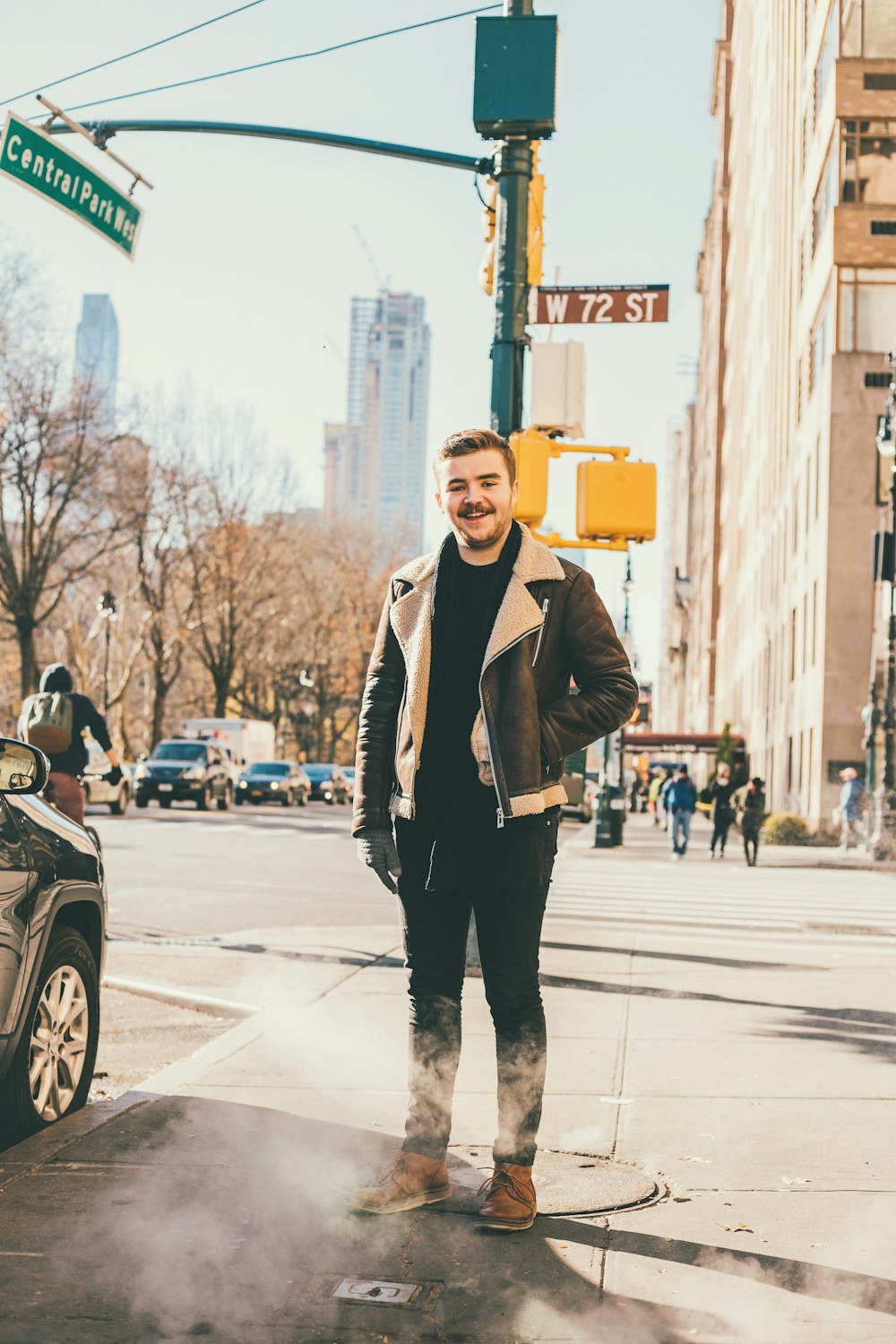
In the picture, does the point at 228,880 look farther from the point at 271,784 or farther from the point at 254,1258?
the point at 271,784

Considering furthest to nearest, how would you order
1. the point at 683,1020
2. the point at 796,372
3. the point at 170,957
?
the point at 796,372 < the point at 170,957 < the point at 683,1020

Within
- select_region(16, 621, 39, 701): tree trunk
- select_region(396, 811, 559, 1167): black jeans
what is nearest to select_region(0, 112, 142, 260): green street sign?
select_region(396, 811, 559, 1167): black jeans

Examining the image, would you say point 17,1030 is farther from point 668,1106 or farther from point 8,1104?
point 668,1106

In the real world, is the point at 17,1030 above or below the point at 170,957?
above

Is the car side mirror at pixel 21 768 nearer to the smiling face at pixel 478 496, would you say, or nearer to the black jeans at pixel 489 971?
the black jeans at pixel 489 971

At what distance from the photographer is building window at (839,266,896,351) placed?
40.5m

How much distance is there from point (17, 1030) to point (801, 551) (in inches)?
1733

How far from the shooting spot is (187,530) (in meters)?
51.5

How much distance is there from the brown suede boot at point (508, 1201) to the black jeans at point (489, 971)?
0.15 ft

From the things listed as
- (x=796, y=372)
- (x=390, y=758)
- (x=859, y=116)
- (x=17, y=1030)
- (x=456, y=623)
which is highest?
(x=859, y=116)

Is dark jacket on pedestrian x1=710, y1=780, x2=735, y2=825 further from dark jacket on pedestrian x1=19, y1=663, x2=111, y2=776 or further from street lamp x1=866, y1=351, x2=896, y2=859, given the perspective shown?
dark jacket on pedestrian x1=19, y1=663, x2=111, y2=776

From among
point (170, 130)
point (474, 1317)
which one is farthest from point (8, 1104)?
point (170, 130)

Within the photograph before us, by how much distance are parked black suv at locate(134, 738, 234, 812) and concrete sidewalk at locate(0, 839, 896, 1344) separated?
3151 cm

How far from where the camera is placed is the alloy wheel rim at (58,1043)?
16.9 ft
